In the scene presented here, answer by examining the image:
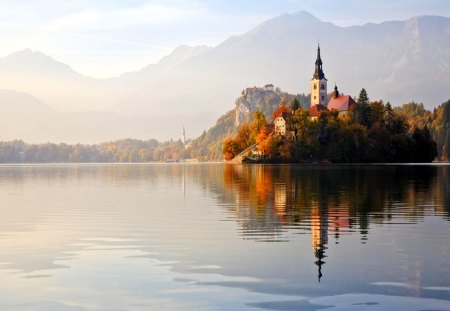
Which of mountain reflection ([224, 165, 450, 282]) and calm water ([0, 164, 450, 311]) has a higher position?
mountain reflection ([224, 165, 450, 282])

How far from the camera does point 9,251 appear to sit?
926 inches

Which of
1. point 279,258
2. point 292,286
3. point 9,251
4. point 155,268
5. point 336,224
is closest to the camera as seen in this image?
point 292,286

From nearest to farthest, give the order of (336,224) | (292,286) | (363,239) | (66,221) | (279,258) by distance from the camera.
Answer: (292,286) → (279,258) → (363,239) → (336,224) → (66,221)

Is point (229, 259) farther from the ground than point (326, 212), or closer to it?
closer to it

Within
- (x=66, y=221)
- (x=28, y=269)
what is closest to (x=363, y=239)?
(x=28, y=269)

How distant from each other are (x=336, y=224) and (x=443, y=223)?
224 inches

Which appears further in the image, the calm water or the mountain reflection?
the mountain reflection

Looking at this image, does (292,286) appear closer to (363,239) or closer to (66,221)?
(363,239)

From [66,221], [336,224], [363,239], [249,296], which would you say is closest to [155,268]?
[249,296]

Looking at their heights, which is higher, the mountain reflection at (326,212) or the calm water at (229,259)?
the mountain reflection at (326,212)

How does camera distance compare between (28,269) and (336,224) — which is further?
(336,224)

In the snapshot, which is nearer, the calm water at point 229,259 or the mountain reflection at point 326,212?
the calm water at point 229,259

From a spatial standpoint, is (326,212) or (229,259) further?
(326,212)

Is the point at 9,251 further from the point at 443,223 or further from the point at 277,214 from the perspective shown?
the point at 443,223
